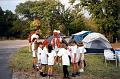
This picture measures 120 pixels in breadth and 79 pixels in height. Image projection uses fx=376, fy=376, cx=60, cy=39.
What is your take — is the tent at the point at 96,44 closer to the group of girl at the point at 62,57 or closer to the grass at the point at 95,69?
the grass at the point at 95,69

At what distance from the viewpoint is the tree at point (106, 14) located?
34781mm

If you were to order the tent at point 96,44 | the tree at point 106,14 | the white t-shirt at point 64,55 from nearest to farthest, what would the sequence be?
1. the white t-shirt at point 64,55
2. the tent at point 96,44
3. the tree at point 106,14

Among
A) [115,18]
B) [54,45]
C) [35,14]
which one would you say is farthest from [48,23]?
[54,45]

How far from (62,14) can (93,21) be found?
22.2 feet

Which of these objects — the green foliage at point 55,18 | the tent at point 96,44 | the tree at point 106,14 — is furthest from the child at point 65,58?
the tree at point 106,14

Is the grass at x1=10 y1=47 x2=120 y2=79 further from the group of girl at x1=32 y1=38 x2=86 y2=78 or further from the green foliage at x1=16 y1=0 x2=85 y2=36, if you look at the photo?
the green foliage at x1=16 y1=0 x2=85 y2=36

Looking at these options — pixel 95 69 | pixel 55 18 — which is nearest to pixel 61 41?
pixel 95 69

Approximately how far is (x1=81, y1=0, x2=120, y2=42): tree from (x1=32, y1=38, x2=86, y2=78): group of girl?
63.2ft

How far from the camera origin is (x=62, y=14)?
98.7 ft

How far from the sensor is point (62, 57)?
13.9m

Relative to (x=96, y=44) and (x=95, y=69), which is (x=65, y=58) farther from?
(x=96, y=44)

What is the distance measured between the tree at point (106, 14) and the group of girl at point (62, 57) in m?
19.3

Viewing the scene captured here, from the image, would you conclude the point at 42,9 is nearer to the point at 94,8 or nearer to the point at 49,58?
the point at 94,8

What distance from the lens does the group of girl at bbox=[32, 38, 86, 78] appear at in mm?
13963
